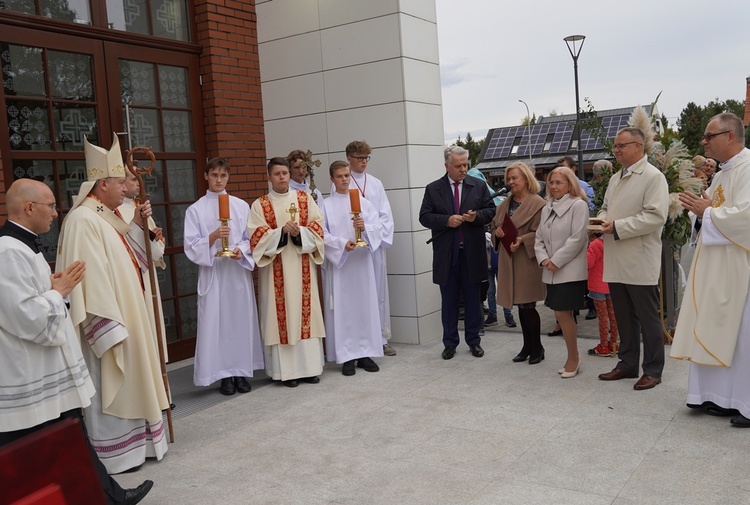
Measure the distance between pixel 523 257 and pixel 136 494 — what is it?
161 inches

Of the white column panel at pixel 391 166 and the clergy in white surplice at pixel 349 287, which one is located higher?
the white column panel at pixel 391 166

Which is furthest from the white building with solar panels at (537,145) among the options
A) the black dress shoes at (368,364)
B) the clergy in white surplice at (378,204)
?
the black dress shoes at (368,364)

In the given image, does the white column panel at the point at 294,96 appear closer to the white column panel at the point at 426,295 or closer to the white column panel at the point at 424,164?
the white column panel at the point at 424,164

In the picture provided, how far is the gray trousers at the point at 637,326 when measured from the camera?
5832 millimetres

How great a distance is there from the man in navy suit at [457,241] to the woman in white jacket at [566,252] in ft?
2.91

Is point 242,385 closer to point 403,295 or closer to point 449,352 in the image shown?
point 449,352

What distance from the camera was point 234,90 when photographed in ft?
27.5

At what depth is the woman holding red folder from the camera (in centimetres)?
672

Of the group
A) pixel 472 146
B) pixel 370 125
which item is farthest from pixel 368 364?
pixel 472 146

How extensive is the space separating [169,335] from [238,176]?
1979mm

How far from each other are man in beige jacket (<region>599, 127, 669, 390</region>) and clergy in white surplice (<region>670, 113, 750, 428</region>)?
0.55 metres

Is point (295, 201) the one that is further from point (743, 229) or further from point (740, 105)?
point (740, 105)

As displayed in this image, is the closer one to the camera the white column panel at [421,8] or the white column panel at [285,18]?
the white column panel at [421,8]

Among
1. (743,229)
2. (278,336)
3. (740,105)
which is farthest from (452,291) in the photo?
(740,105)
